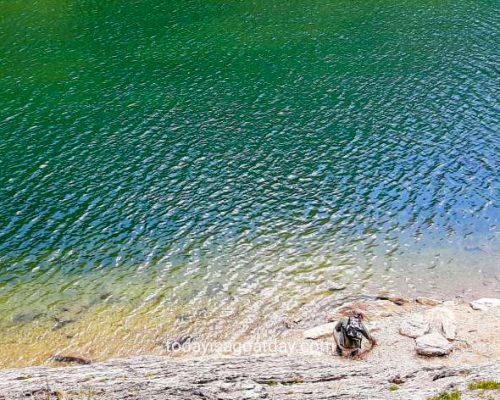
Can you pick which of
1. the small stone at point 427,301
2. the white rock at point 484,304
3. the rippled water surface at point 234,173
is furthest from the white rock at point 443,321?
the rippled water surface at point 234,173

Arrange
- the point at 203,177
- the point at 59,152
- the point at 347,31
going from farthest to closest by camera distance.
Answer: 1. the point at 347,31
2. the point at 59,152
3. the point at 203,177

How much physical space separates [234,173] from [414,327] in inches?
783

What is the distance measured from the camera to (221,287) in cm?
3475

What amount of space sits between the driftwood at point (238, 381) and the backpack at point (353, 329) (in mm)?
4398

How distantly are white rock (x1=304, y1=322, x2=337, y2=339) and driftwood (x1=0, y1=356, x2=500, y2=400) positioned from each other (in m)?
5.33

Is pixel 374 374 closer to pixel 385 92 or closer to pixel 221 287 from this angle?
pixel 221 287

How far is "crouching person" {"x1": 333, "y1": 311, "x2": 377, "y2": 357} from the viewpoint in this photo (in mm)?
29078

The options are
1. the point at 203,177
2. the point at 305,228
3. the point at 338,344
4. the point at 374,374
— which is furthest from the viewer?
the point at 203,177

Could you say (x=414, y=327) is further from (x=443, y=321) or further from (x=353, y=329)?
(x=353, y=329)

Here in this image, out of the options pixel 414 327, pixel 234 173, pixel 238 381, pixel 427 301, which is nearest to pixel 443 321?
pixel 414 327

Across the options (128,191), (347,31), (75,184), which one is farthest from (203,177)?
(347,31)

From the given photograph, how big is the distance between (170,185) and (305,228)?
10804 mm

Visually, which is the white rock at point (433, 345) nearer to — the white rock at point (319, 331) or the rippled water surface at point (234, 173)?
the white rock at point (319, 331)

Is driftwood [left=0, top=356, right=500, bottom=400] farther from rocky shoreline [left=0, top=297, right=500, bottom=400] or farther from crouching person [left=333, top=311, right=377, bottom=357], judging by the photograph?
crouching person [left=333, top=311, right=377, bottom=357]
